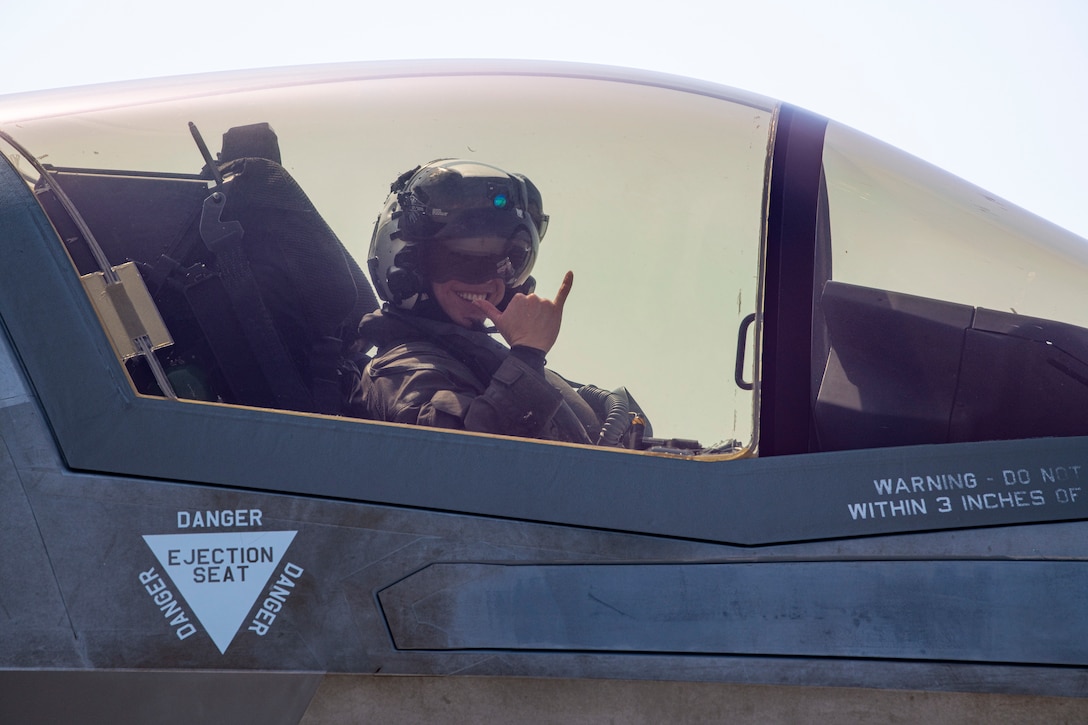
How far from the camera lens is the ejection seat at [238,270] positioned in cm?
202

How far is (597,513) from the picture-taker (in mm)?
1788

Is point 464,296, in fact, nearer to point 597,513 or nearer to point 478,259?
point 478,259

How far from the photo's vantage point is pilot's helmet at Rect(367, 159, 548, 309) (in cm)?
223

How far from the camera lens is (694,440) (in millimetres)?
1978

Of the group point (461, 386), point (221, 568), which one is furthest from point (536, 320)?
point (221, 568)

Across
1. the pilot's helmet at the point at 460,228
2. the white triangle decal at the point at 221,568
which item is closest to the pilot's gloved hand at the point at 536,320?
the pilot's helmet at the point at 460,228

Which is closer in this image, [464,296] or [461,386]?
[461,386]

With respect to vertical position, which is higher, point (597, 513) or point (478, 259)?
point (478, 259)

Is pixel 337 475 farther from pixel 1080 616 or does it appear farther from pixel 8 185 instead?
pixel 1080 616

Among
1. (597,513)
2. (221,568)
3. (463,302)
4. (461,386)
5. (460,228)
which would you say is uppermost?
(460,228)

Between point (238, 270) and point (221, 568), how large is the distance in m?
0.72

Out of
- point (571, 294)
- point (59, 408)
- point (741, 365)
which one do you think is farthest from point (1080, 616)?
point (59, 408)

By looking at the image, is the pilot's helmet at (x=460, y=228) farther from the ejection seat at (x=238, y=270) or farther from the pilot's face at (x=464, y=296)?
the ejection seat at (x=238, y=270)

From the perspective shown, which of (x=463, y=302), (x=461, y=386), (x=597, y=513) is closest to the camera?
(x=597, y=513)
